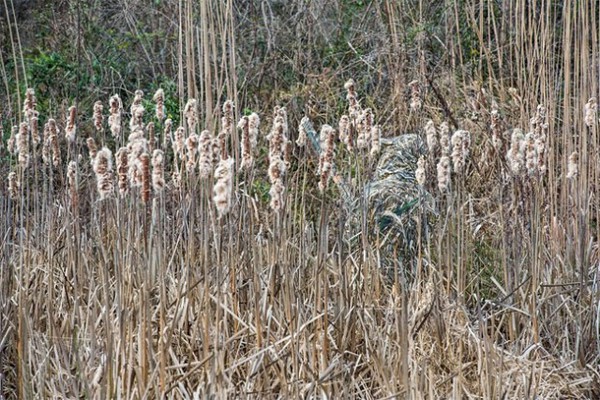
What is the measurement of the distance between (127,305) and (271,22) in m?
4.40

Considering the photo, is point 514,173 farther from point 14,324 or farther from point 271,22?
point 271,22

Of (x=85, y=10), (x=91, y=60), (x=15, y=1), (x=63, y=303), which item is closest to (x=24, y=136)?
(x=63, y=303)

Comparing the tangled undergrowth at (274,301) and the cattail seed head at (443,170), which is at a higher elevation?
the cattail seed head at (443,170)

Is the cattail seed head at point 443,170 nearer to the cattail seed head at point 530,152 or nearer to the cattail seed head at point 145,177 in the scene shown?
the cattail seed head at point 530,152

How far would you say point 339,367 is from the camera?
2.25 m

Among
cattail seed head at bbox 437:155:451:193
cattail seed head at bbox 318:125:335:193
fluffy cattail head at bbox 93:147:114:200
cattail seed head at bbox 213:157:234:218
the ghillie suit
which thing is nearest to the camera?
cattail seed head at bbox 213:157:234:218

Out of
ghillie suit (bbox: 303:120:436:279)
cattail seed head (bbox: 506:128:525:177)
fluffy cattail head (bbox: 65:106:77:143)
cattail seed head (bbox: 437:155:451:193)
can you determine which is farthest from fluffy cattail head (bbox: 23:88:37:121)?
cattail seed head (bbox: 506:128:525:177)

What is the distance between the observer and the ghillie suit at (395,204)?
343 centimetres

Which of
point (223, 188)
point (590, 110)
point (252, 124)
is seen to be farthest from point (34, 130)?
point (590, 110)

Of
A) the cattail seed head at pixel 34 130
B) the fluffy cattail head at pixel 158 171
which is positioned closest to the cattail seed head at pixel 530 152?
the fluffy cattail head at pixel 158 171

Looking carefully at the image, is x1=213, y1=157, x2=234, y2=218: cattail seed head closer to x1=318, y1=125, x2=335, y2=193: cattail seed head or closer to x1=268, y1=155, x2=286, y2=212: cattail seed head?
x1=268, y1=155, x2=286, y2=212: cattail seed head

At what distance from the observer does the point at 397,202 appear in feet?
13.3

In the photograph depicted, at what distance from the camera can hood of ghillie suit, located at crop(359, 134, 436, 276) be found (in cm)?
348

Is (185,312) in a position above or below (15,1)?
below
